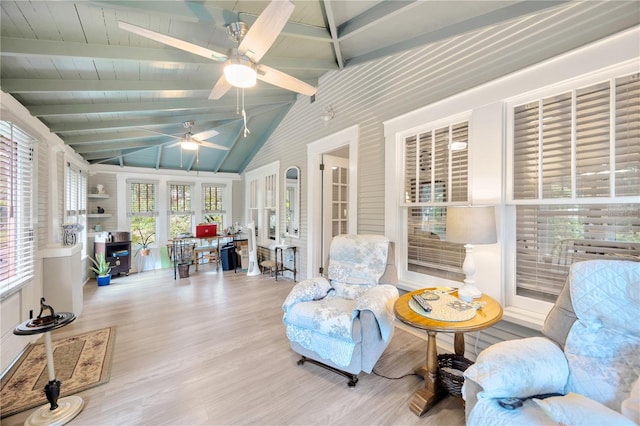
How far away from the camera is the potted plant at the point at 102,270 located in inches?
189

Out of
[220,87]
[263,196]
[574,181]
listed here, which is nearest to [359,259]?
Result: [574,181]

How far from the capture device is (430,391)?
5.88 ft

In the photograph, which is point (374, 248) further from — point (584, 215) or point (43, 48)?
point (43, 48)

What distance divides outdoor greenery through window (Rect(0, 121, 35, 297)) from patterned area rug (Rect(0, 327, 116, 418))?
69 cm

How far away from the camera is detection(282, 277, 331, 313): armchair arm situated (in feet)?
7.58

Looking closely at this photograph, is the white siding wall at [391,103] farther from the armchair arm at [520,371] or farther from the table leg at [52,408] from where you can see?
the table leg at [52,408]

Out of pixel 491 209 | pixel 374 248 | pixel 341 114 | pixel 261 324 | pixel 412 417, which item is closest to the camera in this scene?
pixel 412 417

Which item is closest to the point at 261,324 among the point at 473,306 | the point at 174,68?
the point at 473,306

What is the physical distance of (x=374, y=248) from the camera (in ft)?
8.61

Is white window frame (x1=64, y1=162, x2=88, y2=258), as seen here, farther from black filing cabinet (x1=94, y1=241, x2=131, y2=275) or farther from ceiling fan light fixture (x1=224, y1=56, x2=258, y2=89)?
ceiling fan light fixture (x1=224, y1=56, x2=258, y2=89)

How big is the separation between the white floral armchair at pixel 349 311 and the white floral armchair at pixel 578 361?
78 centimetres

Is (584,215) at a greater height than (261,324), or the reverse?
(584,215)

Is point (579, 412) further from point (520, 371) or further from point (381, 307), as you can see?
point (381, 307)

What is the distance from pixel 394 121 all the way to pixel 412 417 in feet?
8.87
